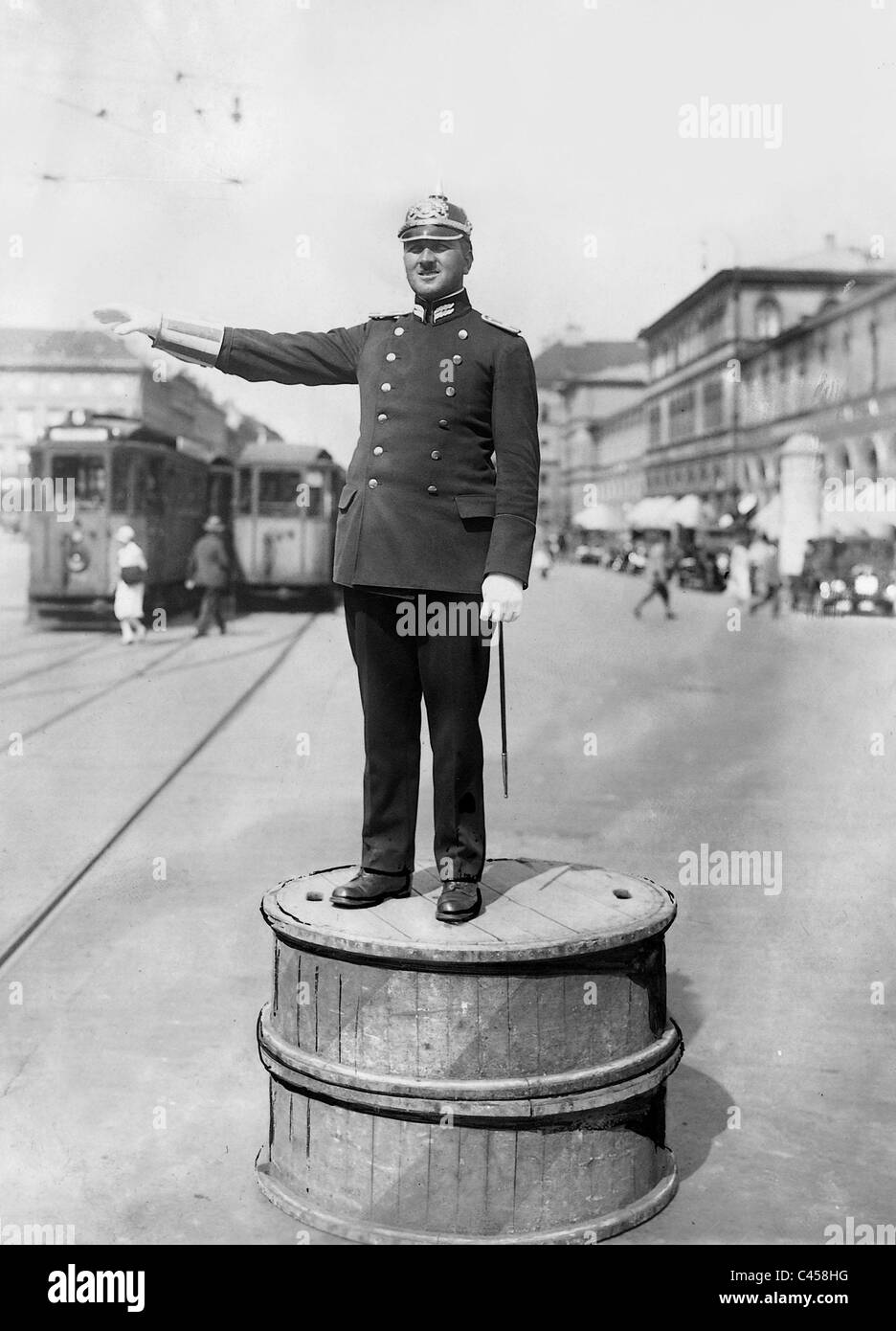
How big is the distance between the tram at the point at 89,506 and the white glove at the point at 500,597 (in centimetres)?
2055

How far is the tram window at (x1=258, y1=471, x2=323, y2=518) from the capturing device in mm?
29047

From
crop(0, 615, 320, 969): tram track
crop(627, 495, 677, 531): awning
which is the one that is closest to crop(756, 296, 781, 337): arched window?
crop(627, 495, 677, 531): awning

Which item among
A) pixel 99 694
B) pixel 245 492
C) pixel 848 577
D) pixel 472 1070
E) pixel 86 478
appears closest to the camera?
pixel 472 1070

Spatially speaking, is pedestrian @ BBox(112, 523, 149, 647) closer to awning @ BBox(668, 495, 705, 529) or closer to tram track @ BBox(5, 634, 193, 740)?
tram track @ BBox(5, 634, 193, 740)

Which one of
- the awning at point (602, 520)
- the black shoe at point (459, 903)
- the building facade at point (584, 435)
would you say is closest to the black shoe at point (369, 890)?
the black shoe at point (459, 903)

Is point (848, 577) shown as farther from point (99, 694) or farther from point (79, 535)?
point (99, 694)

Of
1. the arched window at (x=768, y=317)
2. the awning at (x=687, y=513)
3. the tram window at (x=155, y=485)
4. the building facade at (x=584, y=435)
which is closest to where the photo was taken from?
the tram window at (x=155, y=485)

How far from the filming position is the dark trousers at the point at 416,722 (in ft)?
13.4

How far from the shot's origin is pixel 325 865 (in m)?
7.55

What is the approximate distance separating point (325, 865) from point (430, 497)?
12.6 ft

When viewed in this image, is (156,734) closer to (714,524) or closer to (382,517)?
(382,517)

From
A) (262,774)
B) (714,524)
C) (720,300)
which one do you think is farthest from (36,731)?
(720,300)

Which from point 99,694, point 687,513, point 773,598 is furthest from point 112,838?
point 687,513

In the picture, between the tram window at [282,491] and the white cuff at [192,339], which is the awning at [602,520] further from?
the white cuff at [192,339]
